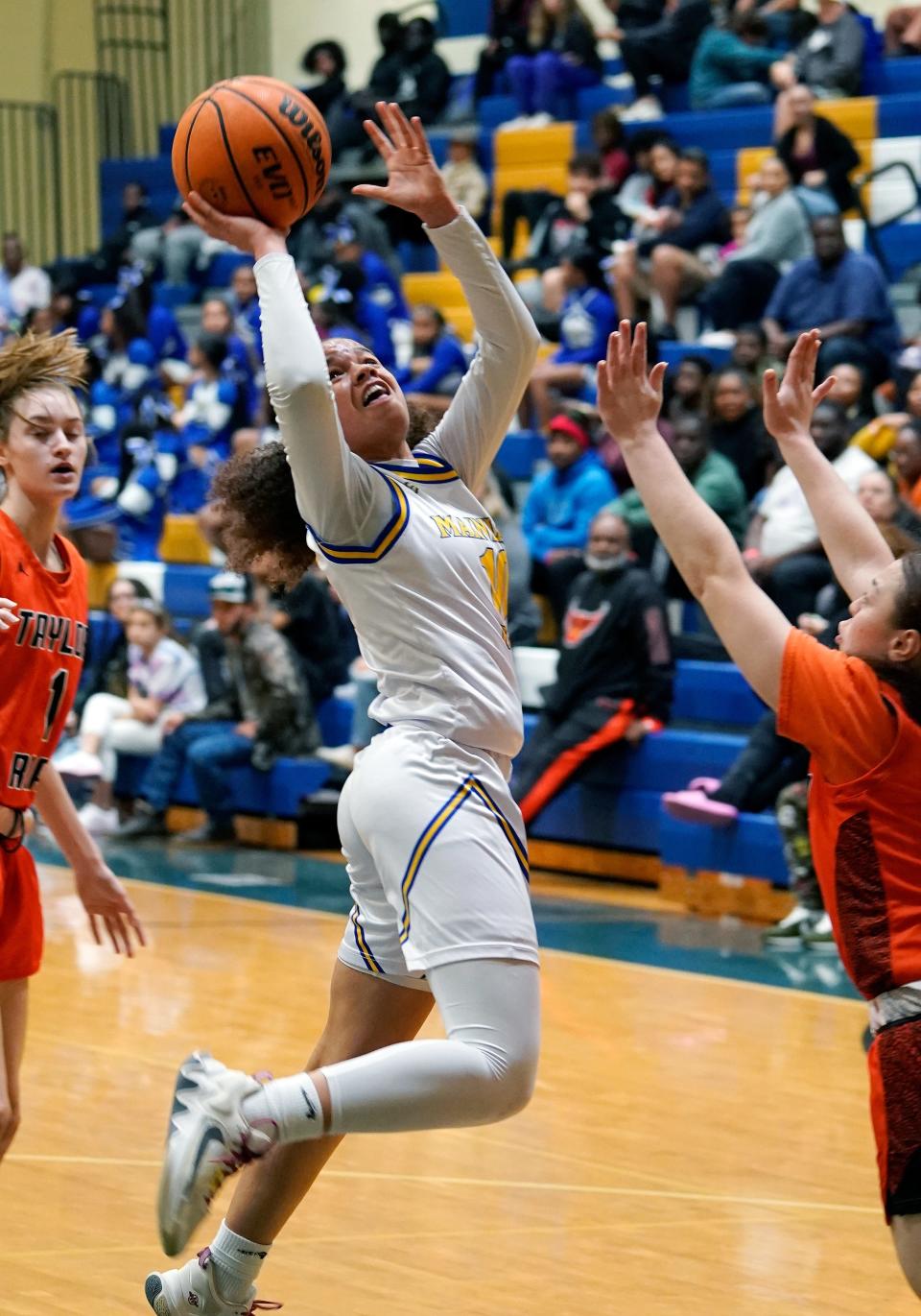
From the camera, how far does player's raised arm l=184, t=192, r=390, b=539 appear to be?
2.99 metres

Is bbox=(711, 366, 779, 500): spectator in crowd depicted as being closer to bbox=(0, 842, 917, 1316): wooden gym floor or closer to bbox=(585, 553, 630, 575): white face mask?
bbox=(585, 553, 630, 575): white face mask

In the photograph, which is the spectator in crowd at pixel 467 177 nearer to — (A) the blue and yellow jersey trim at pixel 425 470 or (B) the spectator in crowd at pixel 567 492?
(B) the spectator in crowd at pixel 567 492

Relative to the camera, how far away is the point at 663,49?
13320 millimetres

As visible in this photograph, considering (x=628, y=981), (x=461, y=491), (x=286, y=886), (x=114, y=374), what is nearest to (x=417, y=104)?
(x=114, y=374)

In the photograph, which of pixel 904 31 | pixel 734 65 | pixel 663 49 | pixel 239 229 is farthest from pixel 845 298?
pixel 239 229

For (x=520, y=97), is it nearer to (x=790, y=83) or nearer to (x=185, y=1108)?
(x=790, y=83)

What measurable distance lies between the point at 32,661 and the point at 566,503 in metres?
6.43

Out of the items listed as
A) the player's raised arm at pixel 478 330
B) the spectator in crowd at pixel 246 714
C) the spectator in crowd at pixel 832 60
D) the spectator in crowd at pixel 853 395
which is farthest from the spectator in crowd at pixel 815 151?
the player's raised arm at pixel 478 330

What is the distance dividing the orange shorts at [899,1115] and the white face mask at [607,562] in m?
6.13

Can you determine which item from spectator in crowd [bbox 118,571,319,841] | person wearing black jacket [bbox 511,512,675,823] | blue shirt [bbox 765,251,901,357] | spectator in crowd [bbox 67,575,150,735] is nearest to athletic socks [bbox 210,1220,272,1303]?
person wearing black jacket [bbox 511,512,675,823]

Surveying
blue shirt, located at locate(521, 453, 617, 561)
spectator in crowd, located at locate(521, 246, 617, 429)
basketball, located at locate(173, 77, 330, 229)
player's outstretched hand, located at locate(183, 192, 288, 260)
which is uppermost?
basketball, located at locate(173, 77, 330, 229)

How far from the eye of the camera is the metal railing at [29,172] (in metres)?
17.8

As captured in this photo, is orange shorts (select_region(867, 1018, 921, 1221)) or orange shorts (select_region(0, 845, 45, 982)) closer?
orange shorts (select_region(867, 1018, 921, 1221))

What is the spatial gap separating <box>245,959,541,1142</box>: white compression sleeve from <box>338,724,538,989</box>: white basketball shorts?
0.04 m
